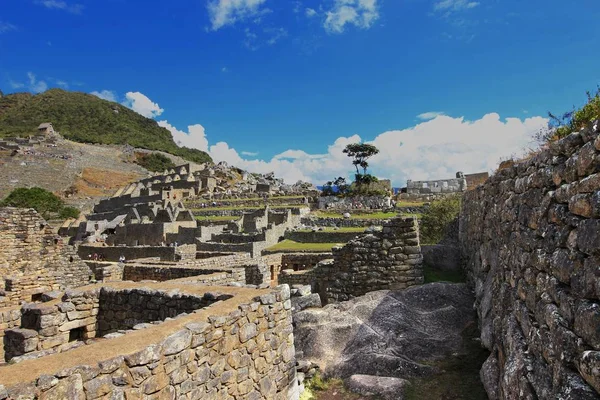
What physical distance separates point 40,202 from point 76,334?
70.6 metres

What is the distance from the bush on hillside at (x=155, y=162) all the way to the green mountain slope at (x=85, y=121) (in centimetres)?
1214

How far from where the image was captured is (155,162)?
391 feet

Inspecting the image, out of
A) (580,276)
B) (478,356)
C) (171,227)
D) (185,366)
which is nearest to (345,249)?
(478,356)

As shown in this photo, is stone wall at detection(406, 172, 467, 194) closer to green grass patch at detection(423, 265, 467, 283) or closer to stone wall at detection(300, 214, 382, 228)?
stone wall at detection(300, 214, 382, 228)

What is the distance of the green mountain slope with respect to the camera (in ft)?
451

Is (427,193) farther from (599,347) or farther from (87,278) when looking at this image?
(599,347)

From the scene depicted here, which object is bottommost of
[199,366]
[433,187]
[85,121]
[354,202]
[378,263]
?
[199,366]

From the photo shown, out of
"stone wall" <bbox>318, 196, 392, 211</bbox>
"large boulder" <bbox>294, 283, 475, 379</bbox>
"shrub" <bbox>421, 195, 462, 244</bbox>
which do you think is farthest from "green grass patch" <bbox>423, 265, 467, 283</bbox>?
"stone wall" <bbox>318, 196, 392, 211</bbox>

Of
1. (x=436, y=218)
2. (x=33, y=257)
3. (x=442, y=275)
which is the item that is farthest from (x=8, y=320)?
(x=436, y=218)

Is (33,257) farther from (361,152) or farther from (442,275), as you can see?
(361,152)

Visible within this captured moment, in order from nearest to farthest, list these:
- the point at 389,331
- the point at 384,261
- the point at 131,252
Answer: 1. the point at 389,331
2. the point at 384,261
3. the point at 131,252

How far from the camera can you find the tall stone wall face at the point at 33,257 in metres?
11.0

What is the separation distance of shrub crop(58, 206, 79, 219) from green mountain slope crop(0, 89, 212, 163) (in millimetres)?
65551

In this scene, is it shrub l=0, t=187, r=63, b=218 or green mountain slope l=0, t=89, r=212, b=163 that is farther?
green mountain slope l=0, t=89, r=212, b=163
